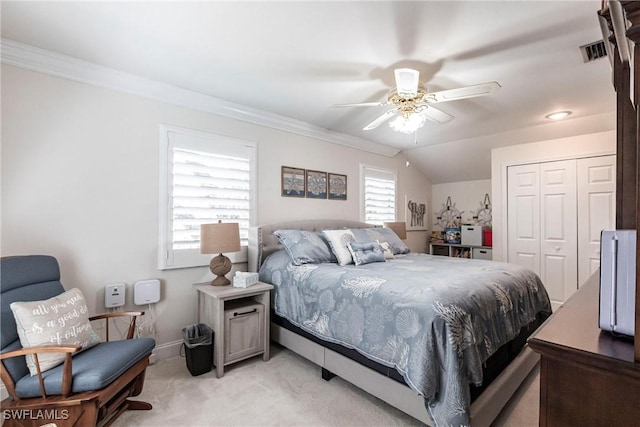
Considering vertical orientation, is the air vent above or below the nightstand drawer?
above

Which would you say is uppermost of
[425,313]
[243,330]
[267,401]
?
[425,313]

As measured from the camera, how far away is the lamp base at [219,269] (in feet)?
9.23

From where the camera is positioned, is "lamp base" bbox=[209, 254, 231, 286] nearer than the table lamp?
No

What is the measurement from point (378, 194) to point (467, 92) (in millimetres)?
2793

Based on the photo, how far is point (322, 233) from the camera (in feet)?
10.9

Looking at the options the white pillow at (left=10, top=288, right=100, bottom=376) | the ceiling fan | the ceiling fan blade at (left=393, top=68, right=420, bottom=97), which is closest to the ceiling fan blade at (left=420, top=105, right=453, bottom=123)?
the ceiling fan

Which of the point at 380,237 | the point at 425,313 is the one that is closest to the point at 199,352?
the point at 425,313

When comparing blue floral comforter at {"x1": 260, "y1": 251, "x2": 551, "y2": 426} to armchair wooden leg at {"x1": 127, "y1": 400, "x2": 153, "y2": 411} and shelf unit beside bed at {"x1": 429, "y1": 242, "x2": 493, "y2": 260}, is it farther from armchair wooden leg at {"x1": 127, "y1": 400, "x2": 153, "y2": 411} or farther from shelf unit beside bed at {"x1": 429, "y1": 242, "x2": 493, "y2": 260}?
shelf unit beside bed at {"x1": 429, "y1": 242, "x2": 493, "y2": 260}

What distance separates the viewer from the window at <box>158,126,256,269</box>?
278 centimetres

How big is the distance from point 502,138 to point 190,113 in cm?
422

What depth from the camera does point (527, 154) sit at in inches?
170

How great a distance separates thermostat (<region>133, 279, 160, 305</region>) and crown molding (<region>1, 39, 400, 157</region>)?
1685mm

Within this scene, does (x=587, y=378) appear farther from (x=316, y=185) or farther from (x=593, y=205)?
(x=593, y=205)

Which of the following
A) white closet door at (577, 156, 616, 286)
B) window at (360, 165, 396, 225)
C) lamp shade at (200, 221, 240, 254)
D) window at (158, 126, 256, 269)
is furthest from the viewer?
window at (360, 165, 396, 225)
